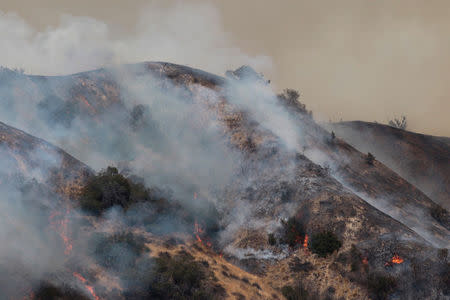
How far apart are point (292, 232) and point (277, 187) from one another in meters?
5.72

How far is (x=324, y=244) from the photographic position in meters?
26.9

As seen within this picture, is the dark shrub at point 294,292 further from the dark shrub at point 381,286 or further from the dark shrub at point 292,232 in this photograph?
the dark shrub at point 381,286

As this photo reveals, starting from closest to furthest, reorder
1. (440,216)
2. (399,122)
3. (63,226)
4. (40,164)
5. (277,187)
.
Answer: (63,226), (40,164), (277,187), (440,216), (399,122)

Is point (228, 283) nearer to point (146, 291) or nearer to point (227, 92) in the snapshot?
point (146, 291)

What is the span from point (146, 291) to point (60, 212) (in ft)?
30.1

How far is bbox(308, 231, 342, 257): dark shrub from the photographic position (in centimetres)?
2673

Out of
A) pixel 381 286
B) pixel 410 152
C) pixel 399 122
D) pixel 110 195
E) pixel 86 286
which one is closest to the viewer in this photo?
pixel 86 286

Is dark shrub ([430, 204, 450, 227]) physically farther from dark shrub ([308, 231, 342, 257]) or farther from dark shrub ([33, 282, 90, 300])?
dark shrub ([33, 282, 90, 300])

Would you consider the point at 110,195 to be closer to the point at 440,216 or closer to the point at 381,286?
the point at 381,286

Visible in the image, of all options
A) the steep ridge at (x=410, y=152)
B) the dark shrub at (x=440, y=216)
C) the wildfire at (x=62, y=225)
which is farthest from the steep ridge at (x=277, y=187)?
the steep ridge at (x=410, y=152)

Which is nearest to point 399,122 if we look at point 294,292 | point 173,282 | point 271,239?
point 271,239

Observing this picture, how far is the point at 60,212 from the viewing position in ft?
83.5

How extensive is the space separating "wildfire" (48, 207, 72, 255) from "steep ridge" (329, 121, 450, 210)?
5024 cm

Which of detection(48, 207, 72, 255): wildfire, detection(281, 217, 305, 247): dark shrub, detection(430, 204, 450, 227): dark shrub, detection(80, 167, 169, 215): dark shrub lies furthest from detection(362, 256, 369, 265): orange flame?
detection(48, 207, 72, 255): wildfire
